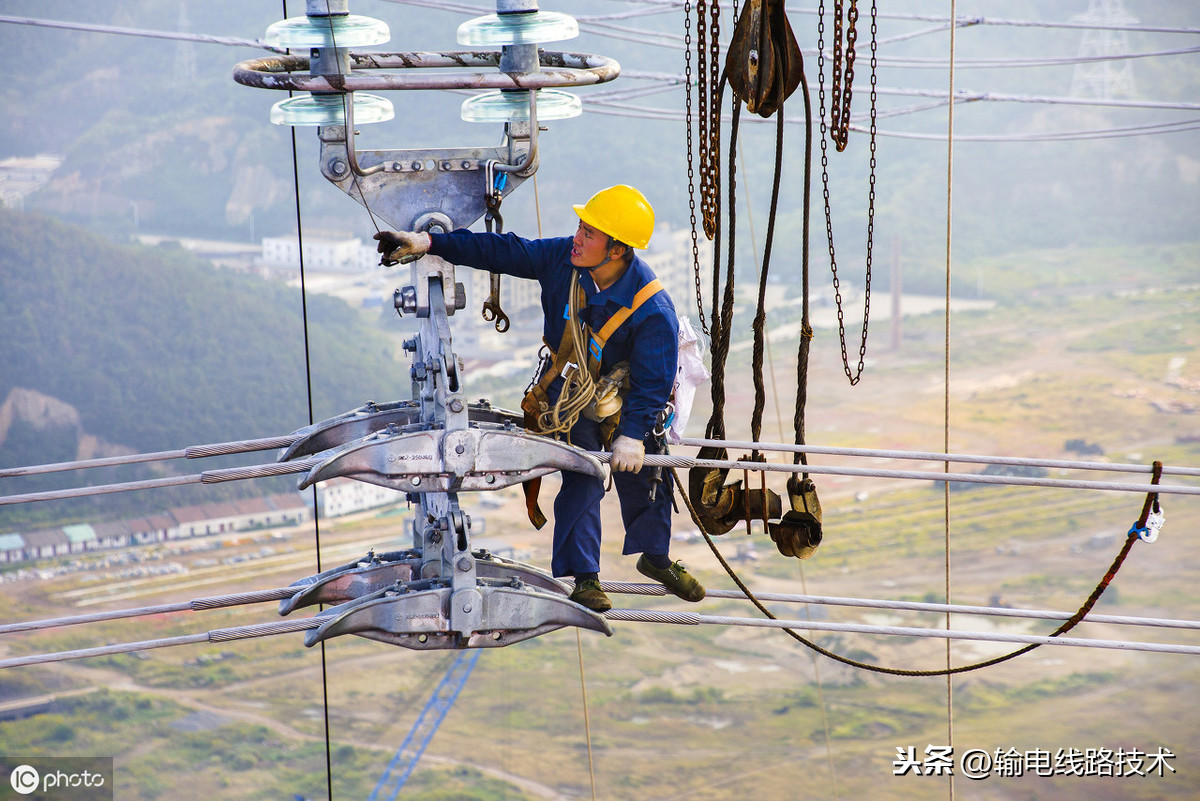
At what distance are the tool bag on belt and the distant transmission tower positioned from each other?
1455 inches

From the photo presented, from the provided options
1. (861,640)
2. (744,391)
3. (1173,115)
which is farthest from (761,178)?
(861,640)

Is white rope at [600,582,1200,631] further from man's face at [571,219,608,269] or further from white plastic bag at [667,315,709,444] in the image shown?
man's face at [571,219,608,269]

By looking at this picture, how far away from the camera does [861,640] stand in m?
27.4

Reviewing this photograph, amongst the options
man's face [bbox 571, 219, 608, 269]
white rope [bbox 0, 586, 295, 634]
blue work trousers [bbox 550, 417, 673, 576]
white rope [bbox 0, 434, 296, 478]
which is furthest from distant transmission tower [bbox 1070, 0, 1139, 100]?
white rope [bbox 0, 586, 295, 634]

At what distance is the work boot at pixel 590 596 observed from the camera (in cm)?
369

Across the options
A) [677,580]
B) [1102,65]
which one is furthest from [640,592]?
[1102,65]

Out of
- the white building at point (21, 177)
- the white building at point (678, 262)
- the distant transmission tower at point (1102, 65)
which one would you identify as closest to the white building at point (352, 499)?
the white building at point (678, 262)

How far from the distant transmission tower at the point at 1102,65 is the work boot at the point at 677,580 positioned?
36873mm

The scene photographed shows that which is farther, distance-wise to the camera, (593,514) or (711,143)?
(593,514)

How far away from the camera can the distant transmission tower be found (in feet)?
122

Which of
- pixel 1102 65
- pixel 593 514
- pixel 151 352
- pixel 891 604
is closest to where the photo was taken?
pixel 891 604

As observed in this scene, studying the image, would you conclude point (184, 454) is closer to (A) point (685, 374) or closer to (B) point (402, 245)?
(B) point (402, 245)

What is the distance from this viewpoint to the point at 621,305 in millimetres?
3695

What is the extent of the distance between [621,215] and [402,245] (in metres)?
0.62
